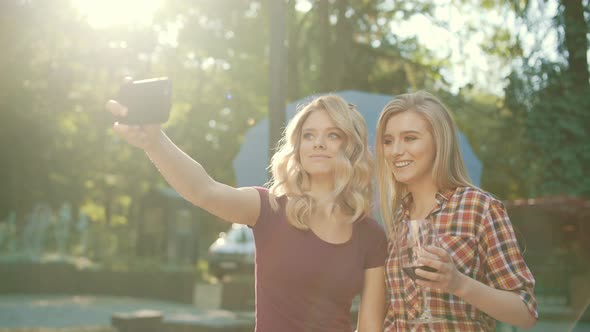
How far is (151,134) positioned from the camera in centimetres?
222

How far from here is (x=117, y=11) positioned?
14.6 meters

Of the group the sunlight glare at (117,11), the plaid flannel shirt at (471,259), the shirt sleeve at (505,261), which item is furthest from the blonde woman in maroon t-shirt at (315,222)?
the sunlight glare at (117,11)

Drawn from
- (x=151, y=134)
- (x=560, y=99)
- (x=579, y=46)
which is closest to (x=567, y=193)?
(x=560, y=99)

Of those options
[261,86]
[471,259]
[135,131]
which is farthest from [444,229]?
[261,86]

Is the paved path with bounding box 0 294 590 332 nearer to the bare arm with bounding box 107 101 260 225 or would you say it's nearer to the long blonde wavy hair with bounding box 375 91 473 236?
the long blonde wavy hair with bounding box 375 91 473 236

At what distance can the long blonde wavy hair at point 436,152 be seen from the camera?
9.03 feet

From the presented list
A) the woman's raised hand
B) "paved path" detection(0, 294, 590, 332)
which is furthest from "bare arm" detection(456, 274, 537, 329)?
"paved path" detection(0, 294, 590, 332)

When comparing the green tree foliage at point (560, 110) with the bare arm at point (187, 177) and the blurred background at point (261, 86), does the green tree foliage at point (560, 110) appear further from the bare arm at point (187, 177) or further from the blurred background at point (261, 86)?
the bare arm at point (187, 177)

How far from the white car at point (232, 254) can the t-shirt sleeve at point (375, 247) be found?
648 inches

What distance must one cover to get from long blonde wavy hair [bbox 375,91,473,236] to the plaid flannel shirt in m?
0.09

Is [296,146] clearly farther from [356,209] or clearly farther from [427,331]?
[427,331]

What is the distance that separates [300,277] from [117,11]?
42.5ft

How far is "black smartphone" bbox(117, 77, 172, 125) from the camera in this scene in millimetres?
2098

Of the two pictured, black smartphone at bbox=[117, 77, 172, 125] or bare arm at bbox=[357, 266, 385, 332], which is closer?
black smartphone at bbox=[117, 77, 172, 125]
